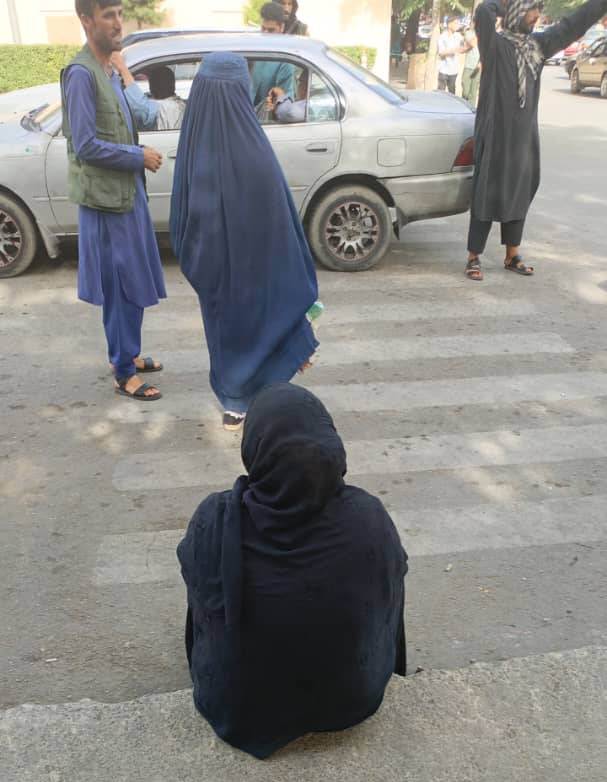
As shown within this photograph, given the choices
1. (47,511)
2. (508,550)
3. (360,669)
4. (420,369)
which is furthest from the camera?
(420,369)

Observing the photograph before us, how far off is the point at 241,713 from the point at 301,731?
18 cm

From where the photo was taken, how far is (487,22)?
6285 mm

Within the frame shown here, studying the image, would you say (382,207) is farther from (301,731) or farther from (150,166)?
(301,731)

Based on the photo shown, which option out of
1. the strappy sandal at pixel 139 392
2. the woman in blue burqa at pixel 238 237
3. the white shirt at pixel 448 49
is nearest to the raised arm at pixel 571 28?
the woman in blue burqa at pixel 238 237

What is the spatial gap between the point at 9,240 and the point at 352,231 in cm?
292

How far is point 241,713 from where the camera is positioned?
220 centimetres

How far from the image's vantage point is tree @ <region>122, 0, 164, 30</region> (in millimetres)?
24109

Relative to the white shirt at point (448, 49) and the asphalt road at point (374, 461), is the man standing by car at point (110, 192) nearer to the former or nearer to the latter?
the asphalt road at point (374, 461)

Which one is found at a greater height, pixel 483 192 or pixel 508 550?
pixel 483 192

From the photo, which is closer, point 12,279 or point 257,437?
point 257,437

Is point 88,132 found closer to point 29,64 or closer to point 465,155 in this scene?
point 465,155

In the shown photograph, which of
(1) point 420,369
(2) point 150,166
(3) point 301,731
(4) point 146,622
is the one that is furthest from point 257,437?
(1) point 420,369

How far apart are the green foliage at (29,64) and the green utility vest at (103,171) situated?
698 inches

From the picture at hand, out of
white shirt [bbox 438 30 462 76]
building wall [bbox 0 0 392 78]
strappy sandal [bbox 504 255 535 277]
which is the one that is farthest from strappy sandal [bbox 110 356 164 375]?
building wall [bbox 0 0 392 78]
